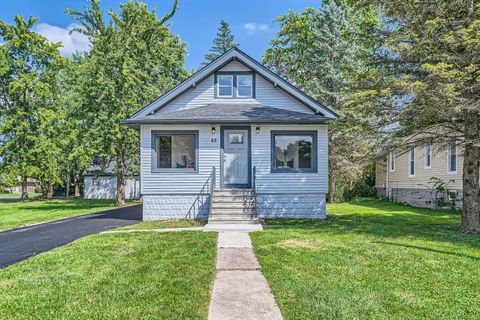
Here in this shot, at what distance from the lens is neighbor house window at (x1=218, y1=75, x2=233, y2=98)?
14375 mm

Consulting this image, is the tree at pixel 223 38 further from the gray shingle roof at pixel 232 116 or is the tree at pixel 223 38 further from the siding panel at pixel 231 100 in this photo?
the gray shingle roof at pixel 232 116

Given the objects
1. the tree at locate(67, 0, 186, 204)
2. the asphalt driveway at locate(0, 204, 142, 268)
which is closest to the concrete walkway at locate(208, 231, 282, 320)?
the asphalt driveway at locate(0, 204, 142, 268)

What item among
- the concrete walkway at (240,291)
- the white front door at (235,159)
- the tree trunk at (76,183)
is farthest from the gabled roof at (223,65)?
the tree trunk at (76,183)

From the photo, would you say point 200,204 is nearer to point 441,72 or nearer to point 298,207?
point 298,207

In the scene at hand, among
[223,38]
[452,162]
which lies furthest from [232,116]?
[223,38]

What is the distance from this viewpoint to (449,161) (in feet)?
58.7

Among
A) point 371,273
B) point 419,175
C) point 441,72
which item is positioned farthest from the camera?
point 419,175

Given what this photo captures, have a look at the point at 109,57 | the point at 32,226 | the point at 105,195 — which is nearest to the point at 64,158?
the point at 105,195

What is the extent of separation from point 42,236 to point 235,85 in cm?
882

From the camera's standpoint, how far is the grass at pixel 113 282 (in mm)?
4285

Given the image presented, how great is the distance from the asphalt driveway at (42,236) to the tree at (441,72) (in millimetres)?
10081

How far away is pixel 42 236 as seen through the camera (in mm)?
10336

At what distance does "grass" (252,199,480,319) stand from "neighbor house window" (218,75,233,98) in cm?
678

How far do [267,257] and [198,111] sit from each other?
8.11m
